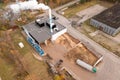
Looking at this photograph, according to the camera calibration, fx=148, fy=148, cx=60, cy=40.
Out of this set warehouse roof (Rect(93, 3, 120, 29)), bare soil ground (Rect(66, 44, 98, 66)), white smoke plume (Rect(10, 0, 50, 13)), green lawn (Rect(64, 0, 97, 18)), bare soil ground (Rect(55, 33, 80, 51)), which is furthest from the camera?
white smoke plume (Rect(10, 0, 50, 13))

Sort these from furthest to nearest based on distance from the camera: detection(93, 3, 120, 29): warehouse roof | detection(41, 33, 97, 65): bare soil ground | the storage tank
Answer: detection(93, 3, 120, 29): warehouse roof
detection(41, 33, 97, 65): bare soil ground
the storage tank

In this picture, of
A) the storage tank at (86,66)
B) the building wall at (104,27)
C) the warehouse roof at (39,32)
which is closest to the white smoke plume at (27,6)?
the warehouse roof at (39,32)

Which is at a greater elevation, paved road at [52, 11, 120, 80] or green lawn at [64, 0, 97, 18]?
green lawn at [64, 0, 97, 18]

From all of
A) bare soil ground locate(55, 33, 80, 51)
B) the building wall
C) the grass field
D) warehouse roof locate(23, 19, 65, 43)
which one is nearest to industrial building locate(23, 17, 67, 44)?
warehouse roof locate(23, 19, 65, 43)

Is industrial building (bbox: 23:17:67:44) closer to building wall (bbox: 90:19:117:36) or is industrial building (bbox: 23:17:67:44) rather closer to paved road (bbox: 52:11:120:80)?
building wall (bbox: 90:19:117:36)

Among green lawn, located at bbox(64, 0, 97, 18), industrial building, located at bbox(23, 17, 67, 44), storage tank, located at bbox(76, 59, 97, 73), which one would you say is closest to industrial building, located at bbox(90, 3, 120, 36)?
green lawn, located at bbox(64, 0, 97, 18)

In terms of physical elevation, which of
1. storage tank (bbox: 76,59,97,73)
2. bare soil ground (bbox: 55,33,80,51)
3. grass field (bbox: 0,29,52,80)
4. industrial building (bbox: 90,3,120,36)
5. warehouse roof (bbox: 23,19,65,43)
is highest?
industrial building (bbox: 90,3,120,36)

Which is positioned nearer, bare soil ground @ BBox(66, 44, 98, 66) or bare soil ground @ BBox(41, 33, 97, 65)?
bare soil ground @ BBox(66, 44, 98, 66)

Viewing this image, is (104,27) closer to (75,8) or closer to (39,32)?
(75,8)

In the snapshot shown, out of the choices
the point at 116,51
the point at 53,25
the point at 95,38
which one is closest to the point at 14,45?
the point at 53,25
